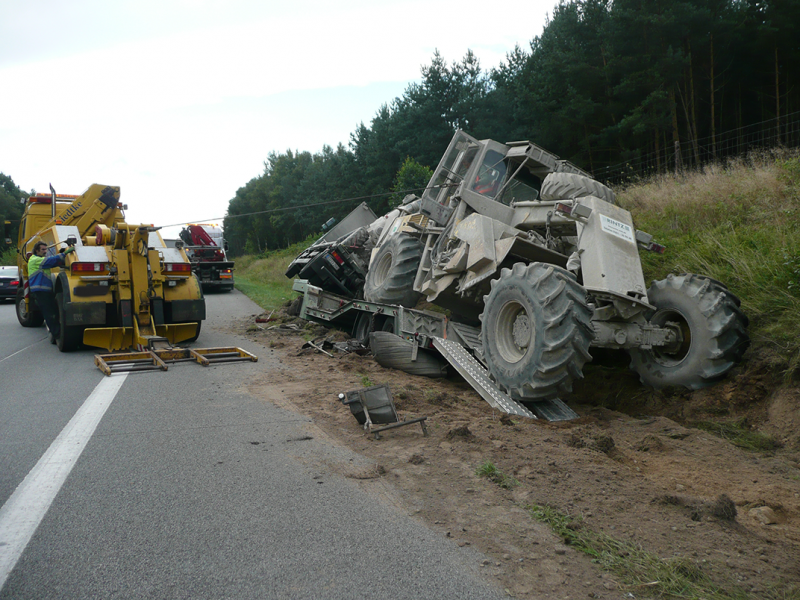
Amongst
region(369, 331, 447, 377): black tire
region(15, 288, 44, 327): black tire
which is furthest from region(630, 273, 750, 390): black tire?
region(15, 288, 44, 327): black tire

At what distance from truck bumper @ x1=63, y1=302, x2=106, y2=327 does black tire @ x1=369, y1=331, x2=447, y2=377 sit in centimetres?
460

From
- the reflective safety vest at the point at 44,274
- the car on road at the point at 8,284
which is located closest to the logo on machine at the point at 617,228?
the reflective safety vest at the point at 44,274

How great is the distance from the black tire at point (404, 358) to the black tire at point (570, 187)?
2559 mm

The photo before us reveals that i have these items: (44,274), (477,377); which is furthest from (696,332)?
(44,274)

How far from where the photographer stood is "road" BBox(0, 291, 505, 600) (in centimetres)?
273

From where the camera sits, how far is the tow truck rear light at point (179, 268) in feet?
34.2

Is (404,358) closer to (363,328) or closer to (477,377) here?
(477,377)

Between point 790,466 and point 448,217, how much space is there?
5.30 metres

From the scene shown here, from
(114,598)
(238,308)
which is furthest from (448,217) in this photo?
(238,308)

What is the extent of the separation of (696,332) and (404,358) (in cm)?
357

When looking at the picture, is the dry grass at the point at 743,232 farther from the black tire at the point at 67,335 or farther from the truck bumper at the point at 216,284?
the truck bumper at the point at 216,284

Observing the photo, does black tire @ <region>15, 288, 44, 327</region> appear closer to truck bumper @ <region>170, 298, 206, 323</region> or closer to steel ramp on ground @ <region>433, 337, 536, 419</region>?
truck bumper @ <region>170, 298, 206, 323</region>

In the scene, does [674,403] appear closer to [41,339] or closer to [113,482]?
[113,482]

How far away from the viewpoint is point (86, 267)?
965 centimetres
